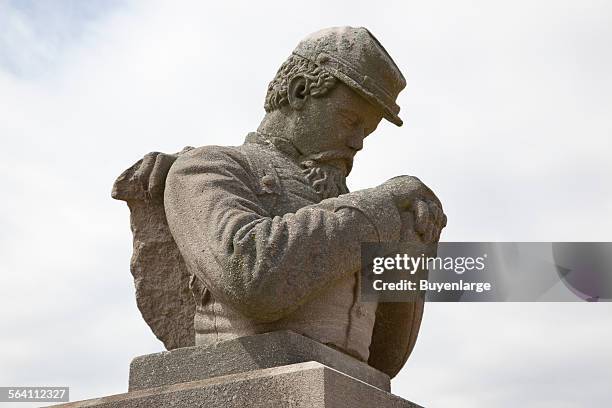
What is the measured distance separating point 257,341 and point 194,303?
0.81m

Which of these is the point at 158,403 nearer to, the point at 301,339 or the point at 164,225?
the point at 301,339

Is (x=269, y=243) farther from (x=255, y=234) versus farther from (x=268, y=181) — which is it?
(x=268, y=181)

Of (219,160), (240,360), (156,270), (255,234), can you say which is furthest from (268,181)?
(240,360)

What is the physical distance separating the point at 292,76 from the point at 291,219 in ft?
3.72

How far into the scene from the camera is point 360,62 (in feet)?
19.6

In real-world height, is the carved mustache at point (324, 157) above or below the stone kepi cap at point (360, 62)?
below

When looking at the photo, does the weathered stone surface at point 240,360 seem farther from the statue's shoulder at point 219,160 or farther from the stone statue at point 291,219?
the statue's shoulder at point 219,160

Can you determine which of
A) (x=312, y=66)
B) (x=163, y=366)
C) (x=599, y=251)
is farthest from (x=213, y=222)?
(x=599, y=251)

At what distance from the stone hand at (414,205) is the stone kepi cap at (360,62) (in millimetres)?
543

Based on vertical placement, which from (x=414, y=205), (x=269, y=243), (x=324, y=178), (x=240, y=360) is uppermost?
(x=324, y=178)

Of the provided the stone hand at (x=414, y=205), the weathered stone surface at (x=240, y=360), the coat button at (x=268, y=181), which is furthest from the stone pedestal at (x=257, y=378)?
the coat button at (x=268, y=181)

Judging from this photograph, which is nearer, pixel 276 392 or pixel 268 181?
pixel 276 392

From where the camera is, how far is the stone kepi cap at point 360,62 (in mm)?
5961

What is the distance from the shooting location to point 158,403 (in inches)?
203
